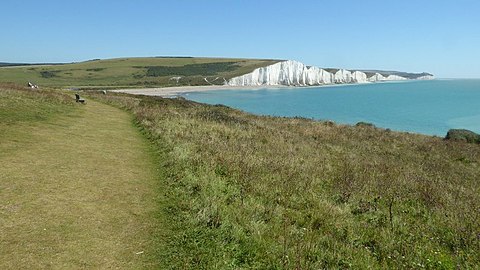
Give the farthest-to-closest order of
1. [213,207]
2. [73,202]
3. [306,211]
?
[306,211] < [213,207] < [73,202]

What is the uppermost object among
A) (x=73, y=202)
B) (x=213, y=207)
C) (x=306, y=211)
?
(x=73, y=202)

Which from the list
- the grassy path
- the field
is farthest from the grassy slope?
the grassy path

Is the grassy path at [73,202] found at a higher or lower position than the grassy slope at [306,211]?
higher

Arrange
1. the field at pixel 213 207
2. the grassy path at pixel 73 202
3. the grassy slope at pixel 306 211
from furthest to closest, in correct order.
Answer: the grassy slope at pixel 306 211 < the field at pixel 213 207 < the grassy path at pixel 73 202

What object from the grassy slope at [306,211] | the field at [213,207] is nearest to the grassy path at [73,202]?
the field at [213,207]

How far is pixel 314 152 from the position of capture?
18812mm

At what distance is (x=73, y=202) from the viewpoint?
27.6ft

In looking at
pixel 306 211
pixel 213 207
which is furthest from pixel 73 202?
pixel 306 211

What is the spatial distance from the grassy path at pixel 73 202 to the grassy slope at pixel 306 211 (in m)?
0.82

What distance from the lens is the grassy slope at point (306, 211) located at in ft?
22.6

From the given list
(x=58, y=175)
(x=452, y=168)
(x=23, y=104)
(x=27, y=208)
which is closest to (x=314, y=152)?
(x=452, y=168)

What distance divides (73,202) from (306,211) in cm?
588

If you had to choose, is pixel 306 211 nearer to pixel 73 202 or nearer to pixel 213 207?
pixel 213 207

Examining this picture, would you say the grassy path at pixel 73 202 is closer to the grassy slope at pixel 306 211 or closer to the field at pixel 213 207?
the field at pixel 213 207
